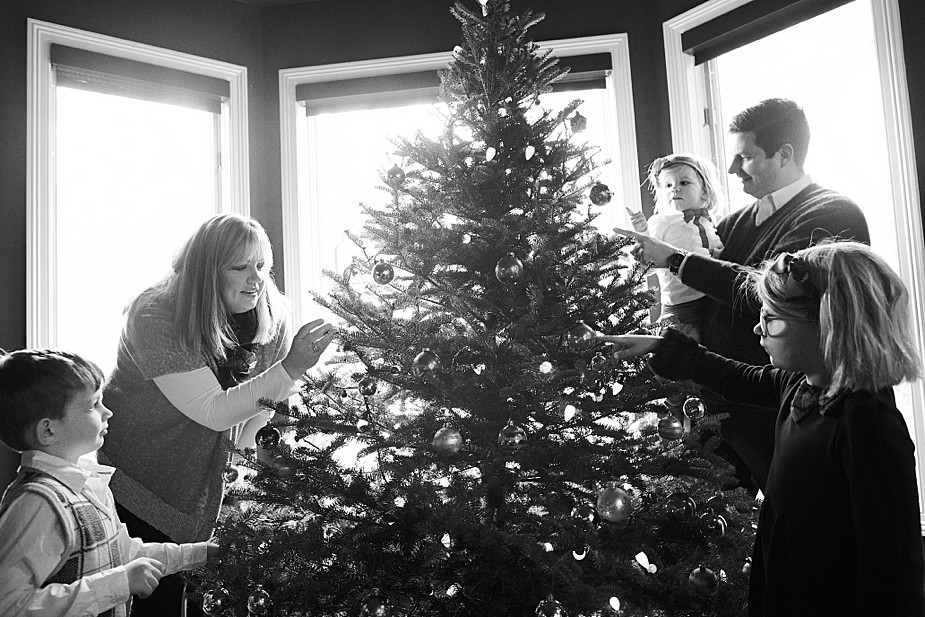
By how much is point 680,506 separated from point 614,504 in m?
0.19

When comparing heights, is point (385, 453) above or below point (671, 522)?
above

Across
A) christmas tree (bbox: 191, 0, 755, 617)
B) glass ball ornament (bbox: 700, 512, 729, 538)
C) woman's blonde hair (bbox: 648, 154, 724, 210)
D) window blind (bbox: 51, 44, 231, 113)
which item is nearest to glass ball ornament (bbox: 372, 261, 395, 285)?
christmas tree (bbox: 191, 0, 755, 617)

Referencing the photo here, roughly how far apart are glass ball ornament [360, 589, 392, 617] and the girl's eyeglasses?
2.95ft

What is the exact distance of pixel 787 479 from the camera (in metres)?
1.58

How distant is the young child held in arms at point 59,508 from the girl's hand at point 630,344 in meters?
0.98

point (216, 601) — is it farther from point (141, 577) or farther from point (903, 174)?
point (903, 174)

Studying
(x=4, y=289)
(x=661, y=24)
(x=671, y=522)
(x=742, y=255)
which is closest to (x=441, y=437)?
(x=671, y=522)

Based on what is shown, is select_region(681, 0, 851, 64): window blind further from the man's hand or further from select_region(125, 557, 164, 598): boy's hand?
select_region(125, 557, 164, 598): boy's hand

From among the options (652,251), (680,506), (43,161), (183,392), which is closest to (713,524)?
(680,506)

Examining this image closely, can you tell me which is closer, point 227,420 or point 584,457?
point 584,457

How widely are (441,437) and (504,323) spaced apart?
0.33m

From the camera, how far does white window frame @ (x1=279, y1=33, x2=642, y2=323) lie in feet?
13.3

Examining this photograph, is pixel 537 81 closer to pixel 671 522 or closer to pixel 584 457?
pixel 584 457

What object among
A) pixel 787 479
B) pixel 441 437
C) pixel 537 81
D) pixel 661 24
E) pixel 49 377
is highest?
pixel 661 24
